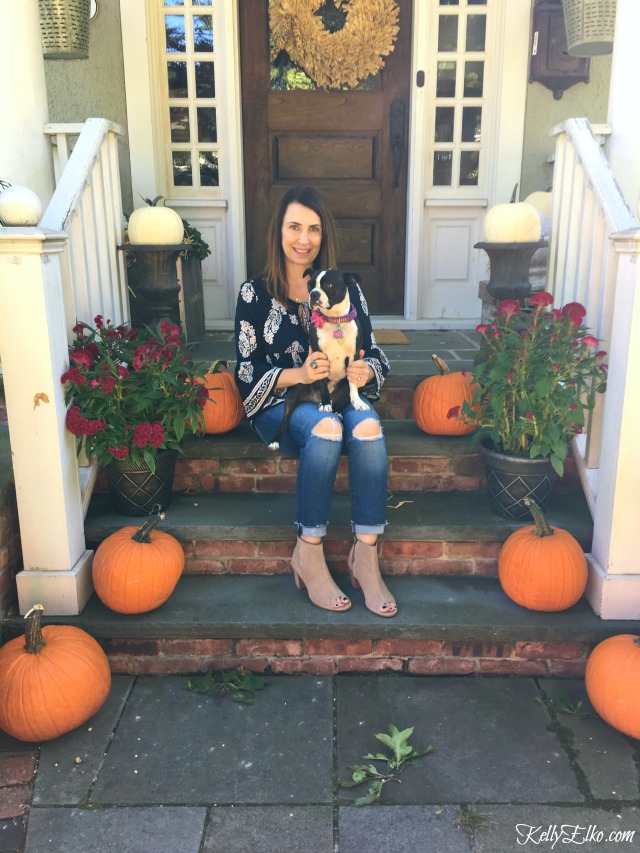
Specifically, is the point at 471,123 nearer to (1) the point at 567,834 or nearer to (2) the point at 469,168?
(2) the point at 469,168

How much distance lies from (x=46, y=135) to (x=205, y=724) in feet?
10.6

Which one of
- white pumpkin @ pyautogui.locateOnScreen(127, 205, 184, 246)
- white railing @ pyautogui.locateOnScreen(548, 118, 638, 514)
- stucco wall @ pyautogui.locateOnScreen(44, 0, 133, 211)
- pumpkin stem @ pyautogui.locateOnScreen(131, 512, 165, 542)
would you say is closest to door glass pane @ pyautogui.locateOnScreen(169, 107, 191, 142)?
stucco wall @ pyautogui.locateOnScreen(44, 0, 133, 211)

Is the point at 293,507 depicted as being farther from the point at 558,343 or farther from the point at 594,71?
the point at 594,71

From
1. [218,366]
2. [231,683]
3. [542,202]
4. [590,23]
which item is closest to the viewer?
[231,683]

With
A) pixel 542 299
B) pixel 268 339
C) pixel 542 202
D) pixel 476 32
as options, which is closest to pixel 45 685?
pixel 268 339

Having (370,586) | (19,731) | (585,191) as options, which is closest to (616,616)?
(370,586)

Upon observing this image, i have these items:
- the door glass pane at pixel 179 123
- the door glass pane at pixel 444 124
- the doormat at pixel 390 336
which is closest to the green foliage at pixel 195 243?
the door glass pane at pixel 179 123

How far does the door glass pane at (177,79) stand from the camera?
4301mm

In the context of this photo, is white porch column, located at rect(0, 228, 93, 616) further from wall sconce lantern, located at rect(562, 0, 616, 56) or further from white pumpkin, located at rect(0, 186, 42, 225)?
wall sconce lantern, located at rect(562, 0, 616, 56)

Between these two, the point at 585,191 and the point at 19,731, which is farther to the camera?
the point at 585,191

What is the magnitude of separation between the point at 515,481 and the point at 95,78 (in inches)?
134

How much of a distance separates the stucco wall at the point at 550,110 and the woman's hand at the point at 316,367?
8.50 ft

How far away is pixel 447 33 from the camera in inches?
167

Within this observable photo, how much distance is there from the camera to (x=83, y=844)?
1688 mm
